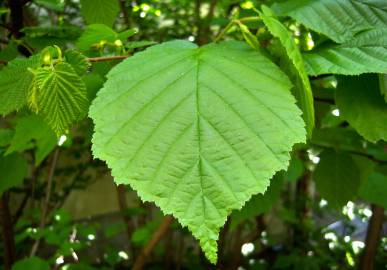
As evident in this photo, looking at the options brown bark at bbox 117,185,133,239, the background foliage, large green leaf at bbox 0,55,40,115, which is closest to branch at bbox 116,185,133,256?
brown bark at bbox 117,185,133,239

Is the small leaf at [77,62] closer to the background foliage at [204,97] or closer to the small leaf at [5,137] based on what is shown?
the background foliage at [204,97]

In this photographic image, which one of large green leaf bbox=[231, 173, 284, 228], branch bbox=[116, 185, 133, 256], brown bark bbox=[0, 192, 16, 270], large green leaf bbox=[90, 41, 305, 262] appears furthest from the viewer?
branch bbox=[116, 185, 133, 256]

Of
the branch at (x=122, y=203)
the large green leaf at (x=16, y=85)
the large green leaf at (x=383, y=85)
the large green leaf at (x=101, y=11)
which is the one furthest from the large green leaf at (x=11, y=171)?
the branch at (x=122, y=203)

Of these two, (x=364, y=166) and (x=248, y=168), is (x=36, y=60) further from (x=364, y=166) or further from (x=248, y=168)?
(x=364, y=166)

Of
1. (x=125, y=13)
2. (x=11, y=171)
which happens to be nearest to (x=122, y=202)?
(x=125, y=13)

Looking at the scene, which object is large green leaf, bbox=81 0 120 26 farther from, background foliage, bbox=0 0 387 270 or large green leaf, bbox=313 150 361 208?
large green leaf, bbox=313 150 361 208

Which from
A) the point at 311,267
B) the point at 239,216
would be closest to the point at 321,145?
the point at 239,216
